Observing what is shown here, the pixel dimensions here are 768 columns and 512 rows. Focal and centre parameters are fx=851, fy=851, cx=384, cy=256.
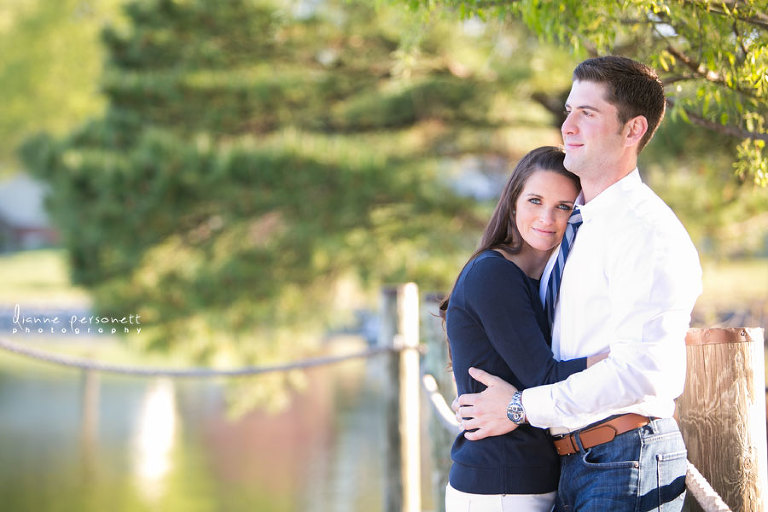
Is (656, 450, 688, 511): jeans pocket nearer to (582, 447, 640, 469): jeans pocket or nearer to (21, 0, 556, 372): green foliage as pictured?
(582, 447, 640, 469): jeans pocket

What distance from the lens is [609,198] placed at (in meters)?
1.62

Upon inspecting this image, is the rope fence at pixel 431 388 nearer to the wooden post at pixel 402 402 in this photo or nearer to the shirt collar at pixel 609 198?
the wooden post at pixel 402 402

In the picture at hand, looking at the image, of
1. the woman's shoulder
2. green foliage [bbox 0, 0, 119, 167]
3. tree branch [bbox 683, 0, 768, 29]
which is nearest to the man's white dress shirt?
the woman's shoulder

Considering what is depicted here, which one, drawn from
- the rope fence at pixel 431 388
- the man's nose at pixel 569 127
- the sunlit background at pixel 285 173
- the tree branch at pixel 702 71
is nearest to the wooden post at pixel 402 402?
the rope fence at pixel 431 388

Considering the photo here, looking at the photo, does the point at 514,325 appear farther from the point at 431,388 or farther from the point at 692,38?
the point at 431,388

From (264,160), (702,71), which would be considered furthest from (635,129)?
(264,160)

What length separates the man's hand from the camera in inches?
65.1

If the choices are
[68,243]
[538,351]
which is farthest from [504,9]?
[68,243]

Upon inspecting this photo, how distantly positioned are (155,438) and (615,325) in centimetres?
1358

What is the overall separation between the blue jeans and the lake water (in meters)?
8.55

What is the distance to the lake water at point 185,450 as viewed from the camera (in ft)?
35.6

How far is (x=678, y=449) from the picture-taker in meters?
1.62

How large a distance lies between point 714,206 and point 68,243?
6051 millimetres

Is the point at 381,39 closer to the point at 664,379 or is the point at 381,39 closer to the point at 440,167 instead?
the point at 440,167
